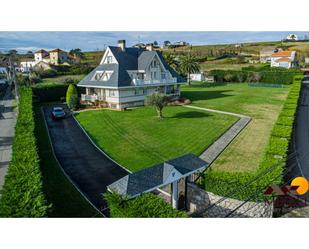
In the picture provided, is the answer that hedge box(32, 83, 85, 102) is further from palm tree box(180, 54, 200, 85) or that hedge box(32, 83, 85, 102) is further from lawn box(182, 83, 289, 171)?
palm tree box(180, 54, 200, 85)

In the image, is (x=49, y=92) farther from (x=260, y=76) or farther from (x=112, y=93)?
(x=260, y=76)

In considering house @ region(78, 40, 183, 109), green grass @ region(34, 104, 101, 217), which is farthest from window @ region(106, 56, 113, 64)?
green grass @ region(34, 104, 101, 217)

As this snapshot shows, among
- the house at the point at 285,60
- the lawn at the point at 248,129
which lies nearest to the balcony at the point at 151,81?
the lawn at the point at 248,129

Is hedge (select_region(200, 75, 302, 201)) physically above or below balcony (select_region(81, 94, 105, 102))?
below

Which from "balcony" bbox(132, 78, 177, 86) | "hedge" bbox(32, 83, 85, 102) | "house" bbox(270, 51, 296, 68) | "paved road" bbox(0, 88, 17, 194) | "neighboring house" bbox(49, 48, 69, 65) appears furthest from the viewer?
"neighboring house" bbox(49, 48, 69, 65)

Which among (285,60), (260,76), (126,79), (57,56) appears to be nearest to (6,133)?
(126,79)
